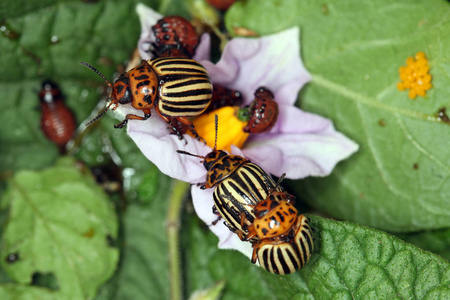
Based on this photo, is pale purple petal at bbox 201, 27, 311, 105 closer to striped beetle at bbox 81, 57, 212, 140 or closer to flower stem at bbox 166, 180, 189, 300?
striped beetle at bbox 81, 57, 212, 140

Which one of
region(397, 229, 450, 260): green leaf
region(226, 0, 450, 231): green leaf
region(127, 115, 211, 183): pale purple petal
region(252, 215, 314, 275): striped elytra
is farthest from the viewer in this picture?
region(397, 229, 450, 260): green leaf

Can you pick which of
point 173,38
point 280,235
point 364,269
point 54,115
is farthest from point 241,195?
point 54,115

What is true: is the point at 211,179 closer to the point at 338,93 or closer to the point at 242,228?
the point at 242,228

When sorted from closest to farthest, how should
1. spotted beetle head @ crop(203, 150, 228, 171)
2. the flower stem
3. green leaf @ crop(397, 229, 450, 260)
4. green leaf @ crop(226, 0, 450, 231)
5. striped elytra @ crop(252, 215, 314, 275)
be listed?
striped elytra @ crop(252, 215, 314, 275) < spotted beetle head @ crop(203, 150, 228, 171) < green leaf @ crop(226, 0, 450, 231) < green leaf @ crop(397, 229, 450, 260) < the flower stem

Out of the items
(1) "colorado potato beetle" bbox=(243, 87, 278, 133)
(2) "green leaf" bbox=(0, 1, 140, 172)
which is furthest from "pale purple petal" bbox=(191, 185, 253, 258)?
(2) "green leaf" bbox=(0, 1, 140, 172)

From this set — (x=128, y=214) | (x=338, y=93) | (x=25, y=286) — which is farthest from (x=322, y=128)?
(x=25, y=286)

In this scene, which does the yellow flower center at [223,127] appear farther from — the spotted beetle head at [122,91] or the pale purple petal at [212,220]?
the spotted beetle head at [122,91]

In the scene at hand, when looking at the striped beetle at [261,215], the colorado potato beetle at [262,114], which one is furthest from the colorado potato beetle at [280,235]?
the colorado potato beetle at [262,114]
